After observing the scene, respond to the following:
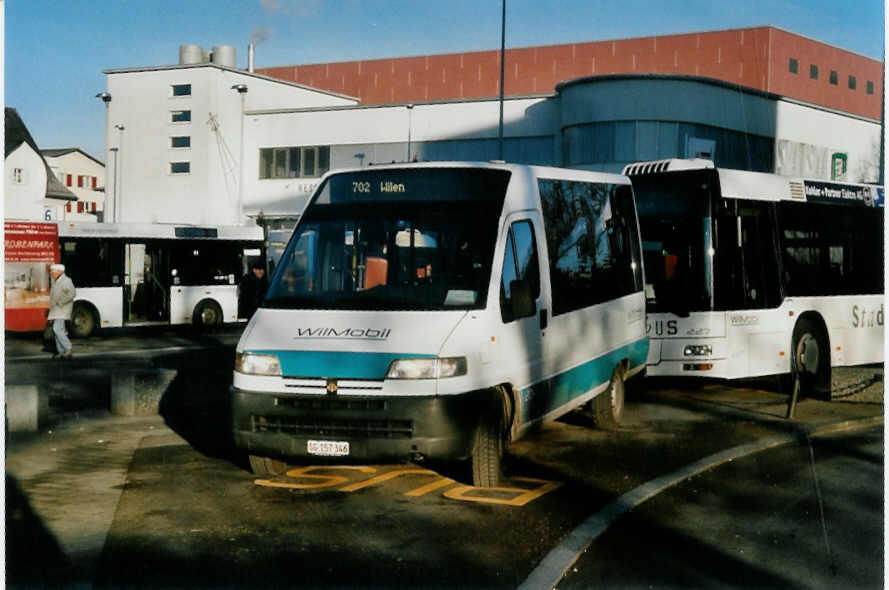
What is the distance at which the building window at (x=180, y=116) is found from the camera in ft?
183

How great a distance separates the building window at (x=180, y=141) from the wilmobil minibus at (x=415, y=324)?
156ft

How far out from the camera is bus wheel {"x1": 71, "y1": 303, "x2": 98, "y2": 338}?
2681 cm

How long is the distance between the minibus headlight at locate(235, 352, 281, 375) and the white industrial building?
37.4 m

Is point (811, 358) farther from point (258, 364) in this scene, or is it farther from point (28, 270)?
point (28, 270)

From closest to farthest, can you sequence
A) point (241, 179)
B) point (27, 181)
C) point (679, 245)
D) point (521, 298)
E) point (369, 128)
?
point (521, 298) < point (679, 245) < point (27, 181) < point (369, 128) < point (241, 179)

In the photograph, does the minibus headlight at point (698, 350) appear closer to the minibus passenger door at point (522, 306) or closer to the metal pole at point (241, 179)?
the minibus passenger door at point (522, 306)

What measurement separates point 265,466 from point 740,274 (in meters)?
7.18

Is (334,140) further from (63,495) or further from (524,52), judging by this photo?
(63,495)

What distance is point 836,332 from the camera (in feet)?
51.0

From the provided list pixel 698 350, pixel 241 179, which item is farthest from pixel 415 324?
pixel 241 179

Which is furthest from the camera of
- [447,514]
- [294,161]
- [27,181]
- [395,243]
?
[294,161]

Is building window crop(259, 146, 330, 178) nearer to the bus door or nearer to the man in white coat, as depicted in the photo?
the bus door

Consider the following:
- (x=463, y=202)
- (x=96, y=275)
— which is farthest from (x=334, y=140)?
(x=463, y=202)

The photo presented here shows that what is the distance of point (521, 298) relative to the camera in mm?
8953
